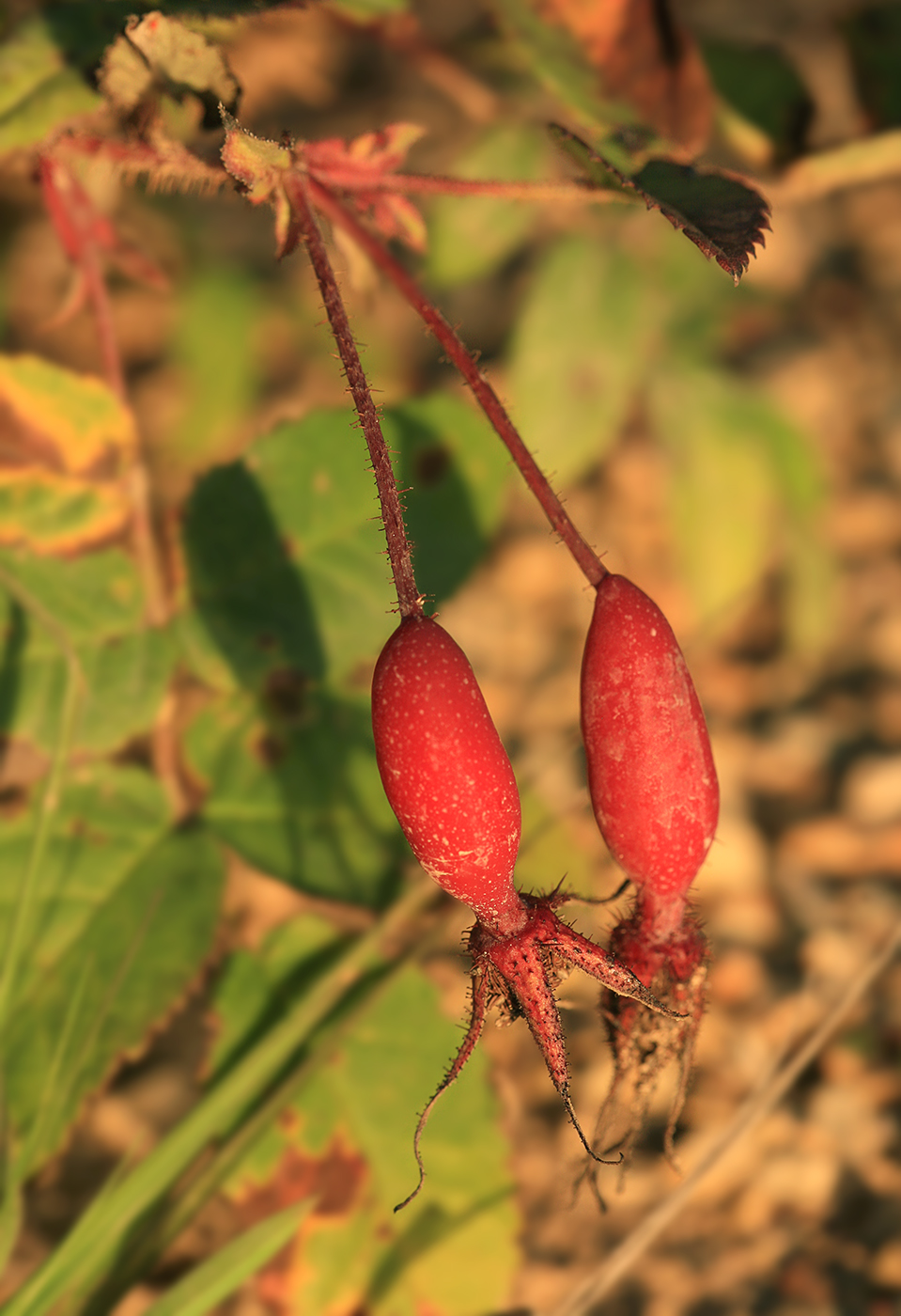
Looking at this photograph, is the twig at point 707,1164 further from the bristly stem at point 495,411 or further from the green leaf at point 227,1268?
the bristly stem at point 495,411

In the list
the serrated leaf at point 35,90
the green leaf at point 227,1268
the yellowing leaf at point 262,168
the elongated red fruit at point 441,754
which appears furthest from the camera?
the serrated leaf at point 35,90

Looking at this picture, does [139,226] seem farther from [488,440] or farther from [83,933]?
[83,933]

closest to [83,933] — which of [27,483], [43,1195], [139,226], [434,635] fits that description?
[43,1195]

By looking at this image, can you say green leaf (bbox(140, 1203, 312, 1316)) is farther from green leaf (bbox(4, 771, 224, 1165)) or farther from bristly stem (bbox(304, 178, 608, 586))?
bristly stem (bbox(304, 178, 608, 586))

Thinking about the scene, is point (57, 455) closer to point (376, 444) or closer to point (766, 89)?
point (376, 444)

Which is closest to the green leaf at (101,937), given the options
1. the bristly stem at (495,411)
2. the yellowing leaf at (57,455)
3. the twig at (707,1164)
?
the yellowing leaf at (57,455)

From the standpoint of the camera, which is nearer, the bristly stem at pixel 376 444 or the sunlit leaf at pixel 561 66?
the bristly stem at pixel 376 444

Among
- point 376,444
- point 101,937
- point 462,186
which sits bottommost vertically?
point 101,937

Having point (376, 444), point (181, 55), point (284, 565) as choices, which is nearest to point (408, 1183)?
point (284, 565)
